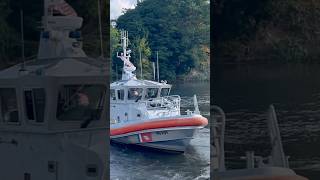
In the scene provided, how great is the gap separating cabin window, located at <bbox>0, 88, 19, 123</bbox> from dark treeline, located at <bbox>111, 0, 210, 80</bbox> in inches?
23.4

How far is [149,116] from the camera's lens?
132 inches

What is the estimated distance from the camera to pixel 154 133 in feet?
11.1

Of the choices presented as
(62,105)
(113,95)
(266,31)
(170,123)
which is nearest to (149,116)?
(170,123)

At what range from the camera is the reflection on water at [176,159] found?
3.33 metres

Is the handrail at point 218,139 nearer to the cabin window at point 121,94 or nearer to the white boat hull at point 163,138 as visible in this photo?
the white boat hull at point 163,138

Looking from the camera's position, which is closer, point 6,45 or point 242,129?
point 242,129

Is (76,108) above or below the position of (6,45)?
below

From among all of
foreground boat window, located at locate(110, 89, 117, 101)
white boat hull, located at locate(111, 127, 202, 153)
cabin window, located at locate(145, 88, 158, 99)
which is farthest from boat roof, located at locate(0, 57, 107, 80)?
white boat hull, located at locate(111, 127, 202, 153)

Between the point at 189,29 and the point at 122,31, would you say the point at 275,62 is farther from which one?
the point at 122,31

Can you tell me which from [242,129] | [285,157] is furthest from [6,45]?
[285,157]

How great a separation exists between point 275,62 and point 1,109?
156cm

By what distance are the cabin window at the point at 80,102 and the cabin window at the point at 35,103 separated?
9cm

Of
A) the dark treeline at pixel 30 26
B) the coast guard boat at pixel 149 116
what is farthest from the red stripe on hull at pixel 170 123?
the dark treeline at pixel 30 26

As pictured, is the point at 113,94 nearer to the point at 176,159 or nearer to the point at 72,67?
the point at 72,67
